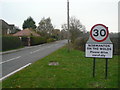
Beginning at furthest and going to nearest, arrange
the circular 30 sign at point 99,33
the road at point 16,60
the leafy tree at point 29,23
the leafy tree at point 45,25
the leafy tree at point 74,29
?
the leafy tree at point 29,23, the leafy tree at point 45,25, the leafy tree at point 74,29, the road at point 16,60, the circular 30 sign at point 99,33

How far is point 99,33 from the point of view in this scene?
6035 millimetres

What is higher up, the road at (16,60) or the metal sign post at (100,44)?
the metal sign post at (100,44)

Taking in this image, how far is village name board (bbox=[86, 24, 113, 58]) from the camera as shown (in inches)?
235

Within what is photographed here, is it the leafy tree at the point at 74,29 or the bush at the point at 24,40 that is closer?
the leafy tree at the point at 74,29

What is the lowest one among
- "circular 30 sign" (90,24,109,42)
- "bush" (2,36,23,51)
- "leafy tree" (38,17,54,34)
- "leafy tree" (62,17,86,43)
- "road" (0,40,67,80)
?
"road" (0,40,67,80)

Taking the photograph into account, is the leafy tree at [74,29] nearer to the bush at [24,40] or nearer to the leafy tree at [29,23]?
the bush at [24,40]

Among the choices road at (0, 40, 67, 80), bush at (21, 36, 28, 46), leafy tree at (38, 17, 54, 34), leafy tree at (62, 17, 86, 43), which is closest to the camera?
road at (0, 40, 67, 80)

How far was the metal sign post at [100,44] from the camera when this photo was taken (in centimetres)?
596

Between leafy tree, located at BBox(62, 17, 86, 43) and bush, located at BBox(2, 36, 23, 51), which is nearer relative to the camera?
bush, located at BBox(2, 36, 23, 51)

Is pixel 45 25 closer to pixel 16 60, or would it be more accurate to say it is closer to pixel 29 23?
pixel 29 23

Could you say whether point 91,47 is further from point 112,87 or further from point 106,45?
point 112,87

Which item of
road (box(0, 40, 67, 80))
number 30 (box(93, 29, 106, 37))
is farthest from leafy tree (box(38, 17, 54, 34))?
number 30 (box(93, 29, 106, 37))

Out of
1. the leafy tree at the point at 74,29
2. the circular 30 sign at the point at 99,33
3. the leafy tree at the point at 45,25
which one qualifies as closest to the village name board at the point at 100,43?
the circular 30 sign at the point at 99,33

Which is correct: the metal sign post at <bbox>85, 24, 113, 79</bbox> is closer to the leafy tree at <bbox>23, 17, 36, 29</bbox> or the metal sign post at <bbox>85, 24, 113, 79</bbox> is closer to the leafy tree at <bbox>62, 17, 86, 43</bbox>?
the leafy tree at <bbox>62, 17, 86, 43</bbox>
